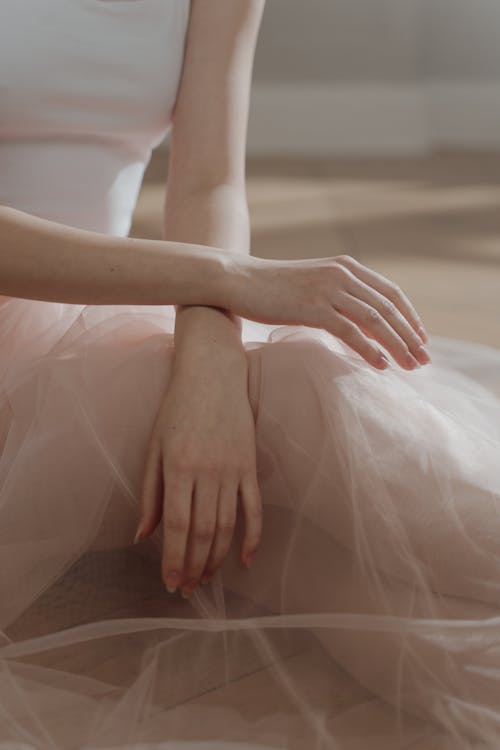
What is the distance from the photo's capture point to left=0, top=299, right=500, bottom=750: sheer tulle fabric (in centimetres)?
99

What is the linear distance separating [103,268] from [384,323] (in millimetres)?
260

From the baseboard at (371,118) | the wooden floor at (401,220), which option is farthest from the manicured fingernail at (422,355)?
the baseboard at (371,118)

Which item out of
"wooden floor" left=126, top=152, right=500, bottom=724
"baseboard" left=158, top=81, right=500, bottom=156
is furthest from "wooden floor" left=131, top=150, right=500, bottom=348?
"baseboard" left=158, top=81, right=500, bottom=156

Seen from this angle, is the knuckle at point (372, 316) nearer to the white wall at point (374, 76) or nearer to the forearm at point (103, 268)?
the forearm at point (103, 268)

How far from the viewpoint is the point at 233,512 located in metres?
1.04

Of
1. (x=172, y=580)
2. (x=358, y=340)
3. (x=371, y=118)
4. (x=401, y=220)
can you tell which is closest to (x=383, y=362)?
(x=358, y=340)

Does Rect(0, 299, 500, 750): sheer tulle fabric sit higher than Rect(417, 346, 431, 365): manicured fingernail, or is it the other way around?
Rect(417, 346, 431, 365): manicured fingernail

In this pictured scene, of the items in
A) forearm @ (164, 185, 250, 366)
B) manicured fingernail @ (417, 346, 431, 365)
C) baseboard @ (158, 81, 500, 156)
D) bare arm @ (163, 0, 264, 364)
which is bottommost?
manicured fingernail @ (417, 346, 431, 365)

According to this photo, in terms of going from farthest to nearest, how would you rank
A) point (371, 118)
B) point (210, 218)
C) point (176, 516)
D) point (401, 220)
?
point (371, 118)
point (401, 220)
point (210, 218)
point (176, 516)

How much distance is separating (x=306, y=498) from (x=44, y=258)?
0.32m

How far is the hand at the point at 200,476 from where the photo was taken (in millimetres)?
1028

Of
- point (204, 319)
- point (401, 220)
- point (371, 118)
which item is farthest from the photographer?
point (371, 118)

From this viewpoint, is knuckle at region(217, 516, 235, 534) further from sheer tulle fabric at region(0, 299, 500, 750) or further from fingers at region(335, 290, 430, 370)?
fingers at region(335, 290, 430, 370)

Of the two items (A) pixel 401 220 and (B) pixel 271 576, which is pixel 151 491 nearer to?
(B) pixel 271 576
